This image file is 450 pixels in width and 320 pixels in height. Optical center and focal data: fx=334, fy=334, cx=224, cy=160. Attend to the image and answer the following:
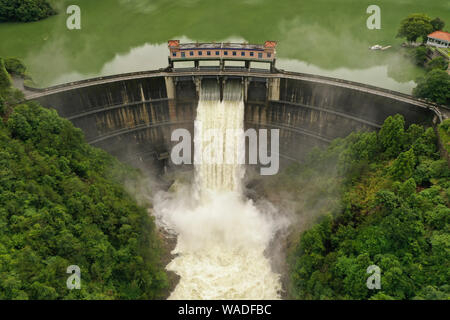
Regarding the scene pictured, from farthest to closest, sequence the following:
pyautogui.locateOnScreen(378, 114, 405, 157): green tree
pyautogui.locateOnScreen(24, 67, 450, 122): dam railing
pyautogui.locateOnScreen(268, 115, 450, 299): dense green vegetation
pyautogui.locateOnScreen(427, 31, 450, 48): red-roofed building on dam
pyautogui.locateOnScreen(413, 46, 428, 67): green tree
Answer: pyautogui.locateOnScreen(413, 46, 428, 67): green tree, pyautogui.locateOnScreen(427, 31, 450, 48): red-roofed building on dam, pyautogui.locateOnScreen(24, 67, 450, 122): dam railing, pyautogui.locateOnScreen(378, 114, 405, 157): green tree, pyautogui.locateOnScreen(268, 115, 450, 299): dense green vegetation

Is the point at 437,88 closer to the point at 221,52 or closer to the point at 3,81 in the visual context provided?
the point at 221,52

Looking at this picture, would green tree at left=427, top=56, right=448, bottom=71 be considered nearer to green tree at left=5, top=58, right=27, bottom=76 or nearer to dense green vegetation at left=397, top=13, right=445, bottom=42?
dense green vegetation at left=397, top=13, right=445, bottom=42

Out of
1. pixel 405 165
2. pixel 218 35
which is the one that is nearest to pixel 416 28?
pixel 218 35

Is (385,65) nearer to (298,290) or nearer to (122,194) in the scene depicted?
(298,290)

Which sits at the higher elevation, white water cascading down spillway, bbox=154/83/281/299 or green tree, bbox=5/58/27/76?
green tree, bbox=5/58/27/76

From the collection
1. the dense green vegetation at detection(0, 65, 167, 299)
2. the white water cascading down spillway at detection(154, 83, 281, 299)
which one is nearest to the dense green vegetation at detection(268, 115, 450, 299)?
the white water cascading down spillway at detection(154, 83, 281, 299)

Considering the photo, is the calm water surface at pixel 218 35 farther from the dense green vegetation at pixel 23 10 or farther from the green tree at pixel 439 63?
the green tree at pixel 439 63
